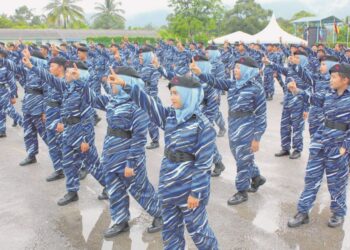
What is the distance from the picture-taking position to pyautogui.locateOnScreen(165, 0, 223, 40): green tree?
34344mm

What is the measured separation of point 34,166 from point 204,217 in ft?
14.8

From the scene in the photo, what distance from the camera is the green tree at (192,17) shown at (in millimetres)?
34344

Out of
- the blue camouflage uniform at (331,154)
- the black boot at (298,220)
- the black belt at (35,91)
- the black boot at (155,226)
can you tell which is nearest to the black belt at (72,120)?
Answer: the black boot at (155,226)

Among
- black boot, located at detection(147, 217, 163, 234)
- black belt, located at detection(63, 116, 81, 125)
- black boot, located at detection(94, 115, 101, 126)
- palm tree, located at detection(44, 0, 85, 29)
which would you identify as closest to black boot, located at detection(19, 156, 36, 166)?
black belt, located at detection(63, 116, 81, 125)

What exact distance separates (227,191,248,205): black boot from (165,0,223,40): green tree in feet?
100

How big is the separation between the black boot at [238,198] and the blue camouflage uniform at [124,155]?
3.95ft

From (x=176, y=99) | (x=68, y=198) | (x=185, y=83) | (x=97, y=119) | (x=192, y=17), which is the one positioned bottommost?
(x=68, y=198)

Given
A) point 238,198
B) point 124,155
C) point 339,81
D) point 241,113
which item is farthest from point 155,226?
point 339,81

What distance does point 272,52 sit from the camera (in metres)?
14.7

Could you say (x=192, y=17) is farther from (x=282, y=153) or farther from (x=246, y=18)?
(x=282, y=153)

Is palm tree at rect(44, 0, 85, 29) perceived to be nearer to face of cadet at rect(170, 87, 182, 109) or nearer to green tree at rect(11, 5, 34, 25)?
green tree at rect(11, 5, 34, 25)

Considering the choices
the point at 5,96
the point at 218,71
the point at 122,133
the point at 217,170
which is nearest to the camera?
the point at 122,133

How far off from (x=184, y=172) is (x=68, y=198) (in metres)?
2.58

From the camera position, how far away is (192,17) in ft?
113
